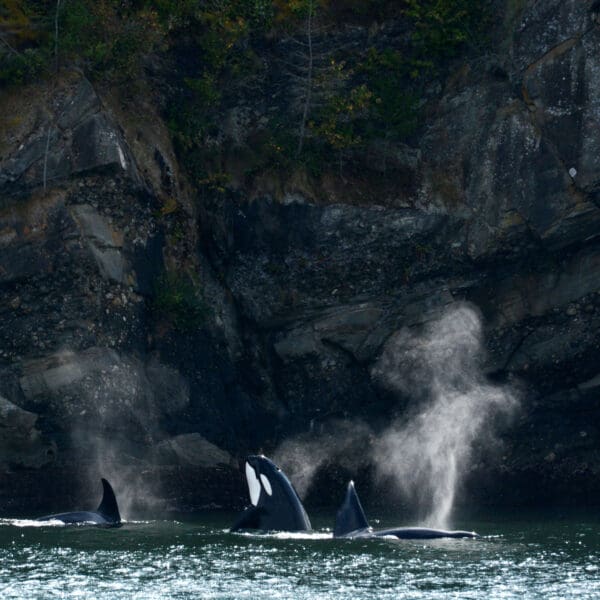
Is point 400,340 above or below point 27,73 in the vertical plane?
below

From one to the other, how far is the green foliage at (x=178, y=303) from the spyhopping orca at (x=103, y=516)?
8374 mm

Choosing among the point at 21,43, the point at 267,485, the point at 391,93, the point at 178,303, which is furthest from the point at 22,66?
the point at 267,485

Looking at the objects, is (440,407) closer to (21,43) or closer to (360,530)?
(360,530)

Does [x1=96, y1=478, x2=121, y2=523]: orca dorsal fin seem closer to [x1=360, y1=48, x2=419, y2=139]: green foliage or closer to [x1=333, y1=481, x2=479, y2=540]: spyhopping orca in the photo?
[x1=333, y1=481, x2=479, y2=540]: spyhopping orca

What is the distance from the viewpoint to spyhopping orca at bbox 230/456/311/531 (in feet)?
110

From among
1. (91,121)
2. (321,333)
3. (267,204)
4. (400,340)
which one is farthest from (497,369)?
(91,121)

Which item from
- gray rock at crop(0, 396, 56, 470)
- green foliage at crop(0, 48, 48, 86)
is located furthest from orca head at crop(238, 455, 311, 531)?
green foliage at crop(0, 48, 48, 86)

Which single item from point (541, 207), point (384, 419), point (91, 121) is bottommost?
point (384, 419)

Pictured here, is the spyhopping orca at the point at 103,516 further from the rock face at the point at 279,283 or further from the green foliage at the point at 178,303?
the green foliage at the point at 178,303

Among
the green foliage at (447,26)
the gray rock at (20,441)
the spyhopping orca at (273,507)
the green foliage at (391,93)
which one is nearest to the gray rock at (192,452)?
the gray rock at (20,441)

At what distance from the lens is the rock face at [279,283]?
39938 mm

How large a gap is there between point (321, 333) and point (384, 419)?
358 centimetres

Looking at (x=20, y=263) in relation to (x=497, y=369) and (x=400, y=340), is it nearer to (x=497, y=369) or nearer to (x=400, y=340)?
(x=400, y=340)

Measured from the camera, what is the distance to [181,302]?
4244cm
